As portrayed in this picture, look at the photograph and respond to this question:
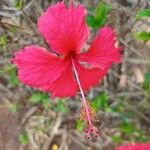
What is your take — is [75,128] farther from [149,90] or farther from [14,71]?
[149,90]

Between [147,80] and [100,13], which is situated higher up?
[100,13]

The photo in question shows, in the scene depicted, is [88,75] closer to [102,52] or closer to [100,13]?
[102,52]

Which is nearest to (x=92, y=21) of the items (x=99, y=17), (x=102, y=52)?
(x=99, y=17)

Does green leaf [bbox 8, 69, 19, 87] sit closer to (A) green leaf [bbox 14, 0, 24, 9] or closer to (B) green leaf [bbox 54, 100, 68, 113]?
A: (B) green leaf [bbox 54, 100, 68, 113]

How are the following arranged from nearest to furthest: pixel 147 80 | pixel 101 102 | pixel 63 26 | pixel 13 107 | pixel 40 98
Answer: pixel 63 26 < pixel 147 80 < pixel 101 102 < pixel 40 98 < pixel 13 107

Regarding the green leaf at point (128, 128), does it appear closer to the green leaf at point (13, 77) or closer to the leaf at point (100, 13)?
the green leaf at point (13, 77)

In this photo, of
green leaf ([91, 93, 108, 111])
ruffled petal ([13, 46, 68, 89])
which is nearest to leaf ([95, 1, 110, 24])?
ruffled petal ([13, 46, 68, 89])

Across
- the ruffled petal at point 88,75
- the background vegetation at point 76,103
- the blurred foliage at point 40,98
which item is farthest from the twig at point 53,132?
the ruffled petal at point 88,75
